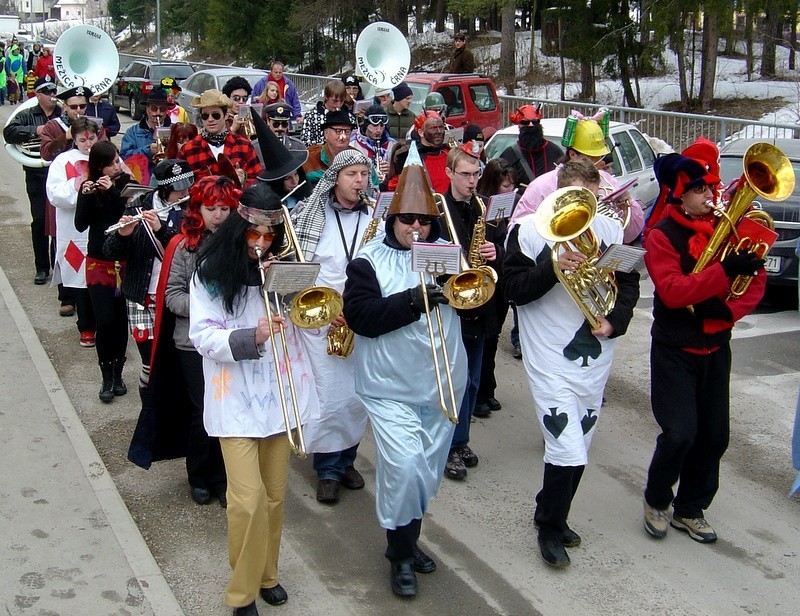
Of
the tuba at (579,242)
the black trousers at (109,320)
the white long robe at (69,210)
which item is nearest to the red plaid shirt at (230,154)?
the white long robe at (69,210)

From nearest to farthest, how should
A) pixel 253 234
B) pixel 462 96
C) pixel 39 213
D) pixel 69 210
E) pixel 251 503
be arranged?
pixel 251 503
pixel 253 234
pixel 69 210
pixel 39 213
pixel 462 96

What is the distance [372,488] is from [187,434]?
43.7 inches

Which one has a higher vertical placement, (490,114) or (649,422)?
(490,114)

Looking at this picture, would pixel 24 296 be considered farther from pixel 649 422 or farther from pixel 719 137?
pixel 719 137

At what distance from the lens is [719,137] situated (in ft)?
49.4

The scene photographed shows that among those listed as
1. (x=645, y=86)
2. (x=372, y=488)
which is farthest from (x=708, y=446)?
(x=645, y=86)

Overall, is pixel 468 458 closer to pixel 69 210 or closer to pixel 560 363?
pixel 560 363

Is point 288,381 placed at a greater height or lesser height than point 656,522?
greater

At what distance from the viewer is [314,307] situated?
4.52m

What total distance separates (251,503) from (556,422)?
1552 mm

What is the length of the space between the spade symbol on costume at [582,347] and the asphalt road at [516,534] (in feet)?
3.43

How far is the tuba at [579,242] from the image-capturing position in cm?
472

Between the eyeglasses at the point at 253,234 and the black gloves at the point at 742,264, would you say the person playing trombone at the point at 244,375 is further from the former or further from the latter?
the black gloves at the point at 742,264

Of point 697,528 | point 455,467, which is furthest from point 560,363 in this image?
point 455,467
